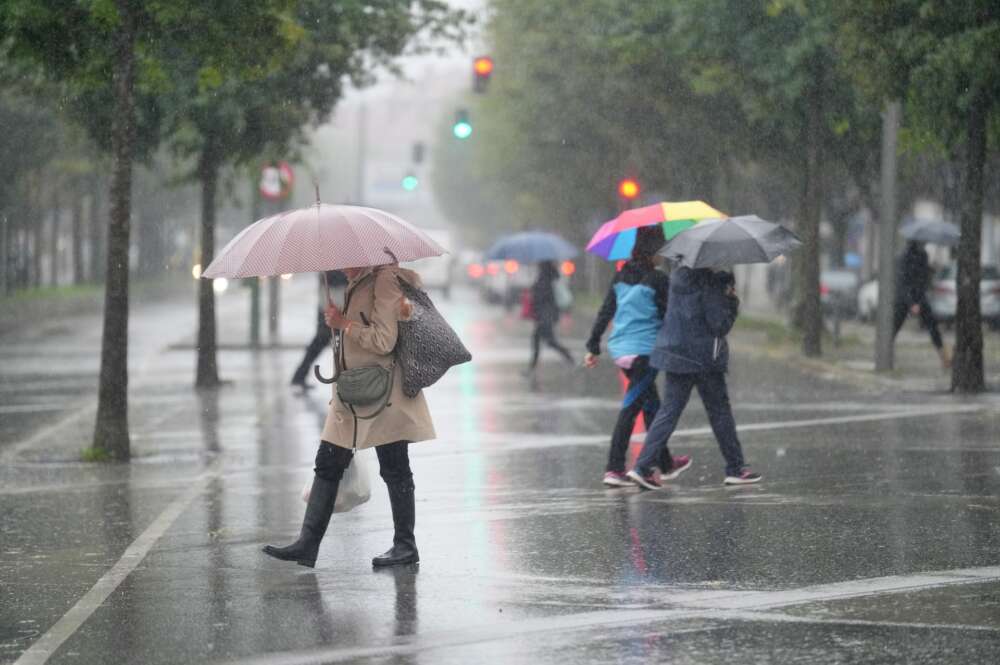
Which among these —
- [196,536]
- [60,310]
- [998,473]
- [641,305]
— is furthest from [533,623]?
[60,310]

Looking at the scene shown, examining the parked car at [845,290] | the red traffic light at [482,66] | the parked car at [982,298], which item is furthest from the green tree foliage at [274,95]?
the parked car at [845,290]

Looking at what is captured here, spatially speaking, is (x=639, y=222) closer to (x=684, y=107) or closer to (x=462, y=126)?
(x=462, y=126)

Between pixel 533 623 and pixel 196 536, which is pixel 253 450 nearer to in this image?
pixel 196 536

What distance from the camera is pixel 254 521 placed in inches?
427

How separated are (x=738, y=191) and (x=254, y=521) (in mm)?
41101

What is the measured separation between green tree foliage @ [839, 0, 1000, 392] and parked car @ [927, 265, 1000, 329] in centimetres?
1753

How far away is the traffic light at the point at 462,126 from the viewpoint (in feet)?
108

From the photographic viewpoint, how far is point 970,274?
64.4ft

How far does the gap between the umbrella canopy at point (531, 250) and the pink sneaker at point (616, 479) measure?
1206 cm

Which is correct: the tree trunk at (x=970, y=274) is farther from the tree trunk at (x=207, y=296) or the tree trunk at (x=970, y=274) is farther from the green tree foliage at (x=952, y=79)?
the tree trunk at (x=207, y=296)

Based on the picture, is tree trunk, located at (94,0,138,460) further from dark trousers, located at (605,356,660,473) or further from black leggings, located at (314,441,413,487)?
black leggings, located at (314,441,413,487)

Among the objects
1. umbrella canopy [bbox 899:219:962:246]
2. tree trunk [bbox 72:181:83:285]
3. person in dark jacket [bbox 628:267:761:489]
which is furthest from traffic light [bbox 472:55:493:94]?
tree trunk [bbox 72:181:83:285]

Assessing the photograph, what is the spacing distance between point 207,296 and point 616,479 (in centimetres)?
1176

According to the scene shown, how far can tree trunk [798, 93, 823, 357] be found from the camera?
2738 cm
